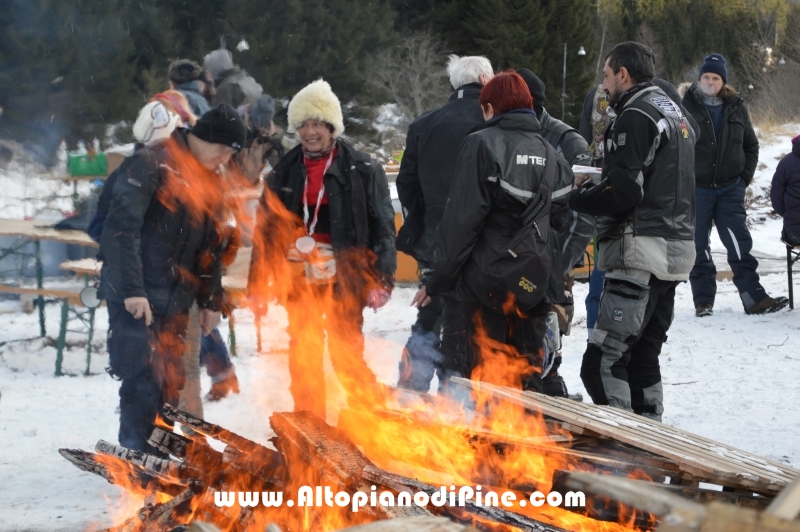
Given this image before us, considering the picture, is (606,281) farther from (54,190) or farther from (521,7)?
(521,7)

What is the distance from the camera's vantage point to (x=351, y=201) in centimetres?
527

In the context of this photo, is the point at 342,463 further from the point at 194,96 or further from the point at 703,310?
the point at 703,310

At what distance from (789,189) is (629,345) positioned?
4627 mm

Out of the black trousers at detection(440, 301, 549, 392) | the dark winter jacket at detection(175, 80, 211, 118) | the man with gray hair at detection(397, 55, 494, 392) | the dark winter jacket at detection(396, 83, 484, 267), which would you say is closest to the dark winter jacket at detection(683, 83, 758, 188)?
the man with gray hair at detection(397, 55, 494, 392)

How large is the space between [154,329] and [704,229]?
18.7 feet

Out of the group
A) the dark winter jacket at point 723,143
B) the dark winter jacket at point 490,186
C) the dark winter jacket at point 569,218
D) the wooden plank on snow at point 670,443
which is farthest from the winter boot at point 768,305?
the wooden plank on snow at point 670,443

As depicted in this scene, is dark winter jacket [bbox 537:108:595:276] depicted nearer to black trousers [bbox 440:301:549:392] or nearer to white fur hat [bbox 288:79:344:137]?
black trousers [bbox 440:301:549:392]

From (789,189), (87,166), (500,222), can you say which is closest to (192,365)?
(500,222)

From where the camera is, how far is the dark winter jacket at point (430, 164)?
17.2 feet

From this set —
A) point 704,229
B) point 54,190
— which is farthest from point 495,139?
point 54,190

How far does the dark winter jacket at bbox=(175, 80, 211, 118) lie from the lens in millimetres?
7098

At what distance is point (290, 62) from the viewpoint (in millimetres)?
22938

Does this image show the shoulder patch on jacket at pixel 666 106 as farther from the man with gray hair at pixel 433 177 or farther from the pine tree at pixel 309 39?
the pine tree at pixel 309 39

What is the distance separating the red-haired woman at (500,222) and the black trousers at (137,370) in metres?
1.52
